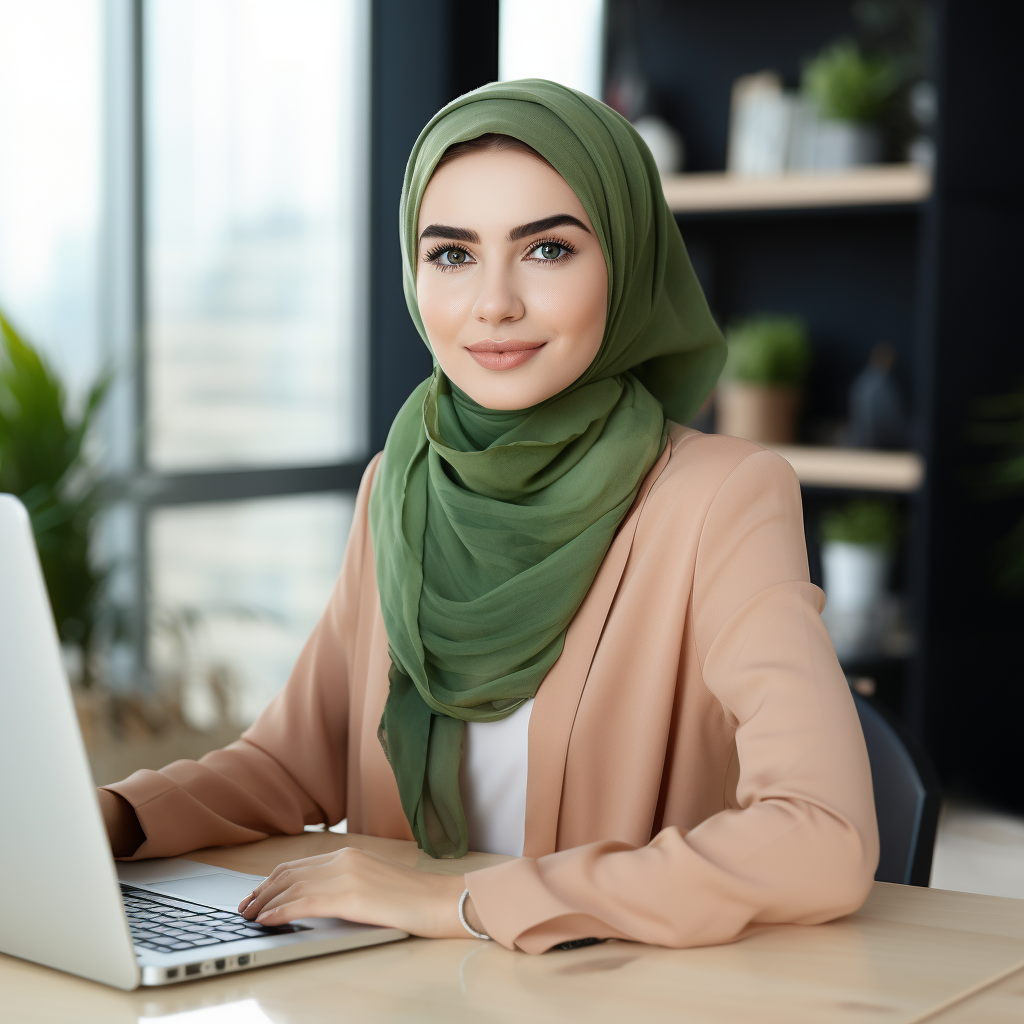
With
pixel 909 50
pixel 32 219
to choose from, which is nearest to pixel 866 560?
pixel 909 50

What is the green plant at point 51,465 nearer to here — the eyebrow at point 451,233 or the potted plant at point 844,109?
the eyebrow at point 451,233

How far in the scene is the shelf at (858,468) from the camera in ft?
11.9

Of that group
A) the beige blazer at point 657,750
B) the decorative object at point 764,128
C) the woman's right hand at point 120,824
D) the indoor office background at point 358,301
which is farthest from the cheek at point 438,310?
the decorative object at point 764,128

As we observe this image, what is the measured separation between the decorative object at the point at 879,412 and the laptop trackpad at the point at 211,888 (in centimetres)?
293

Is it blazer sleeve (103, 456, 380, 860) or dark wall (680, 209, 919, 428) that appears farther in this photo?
dark wall (680, 209, 919, 428)

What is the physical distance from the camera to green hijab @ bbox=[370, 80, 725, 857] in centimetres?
127

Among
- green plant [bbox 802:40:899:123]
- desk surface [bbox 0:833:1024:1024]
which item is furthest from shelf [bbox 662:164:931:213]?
desk surface [bbox 0:833:1024:1024]

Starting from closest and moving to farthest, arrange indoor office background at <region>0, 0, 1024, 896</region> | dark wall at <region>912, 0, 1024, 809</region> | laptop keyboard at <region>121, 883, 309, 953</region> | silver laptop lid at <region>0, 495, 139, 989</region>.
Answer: silver laptop lid at <region>0, 495, 139, 989</region>, laptop keyboard at <region>121, 883, 309, 953</region>, indoor office background at <region>0, 0, 1024, 896</region>, dark wall at <region>912, 0, 1024, 809</region>

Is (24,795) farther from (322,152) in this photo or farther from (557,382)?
(322,152)

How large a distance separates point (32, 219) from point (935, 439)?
2.29m

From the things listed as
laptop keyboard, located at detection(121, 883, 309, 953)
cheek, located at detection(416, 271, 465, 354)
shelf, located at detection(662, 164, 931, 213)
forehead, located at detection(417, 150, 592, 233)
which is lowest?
laptop keyboard, located at detection(121, 883, 309, 953)

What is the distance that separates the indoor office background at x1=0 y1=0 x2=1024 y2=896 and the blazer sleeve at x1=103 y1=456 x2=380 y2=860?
4.81 ft

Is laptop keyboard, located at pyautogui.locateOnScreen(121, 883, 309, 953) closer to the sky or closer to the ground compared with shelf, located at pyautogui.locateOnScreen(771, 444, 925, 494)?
closer to the sky

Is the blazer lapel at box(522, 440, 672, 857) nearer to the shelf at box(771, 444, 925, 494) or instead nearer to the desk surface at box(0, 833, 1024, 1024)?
the desk surface at box(0, 833, 1024, 1024)
